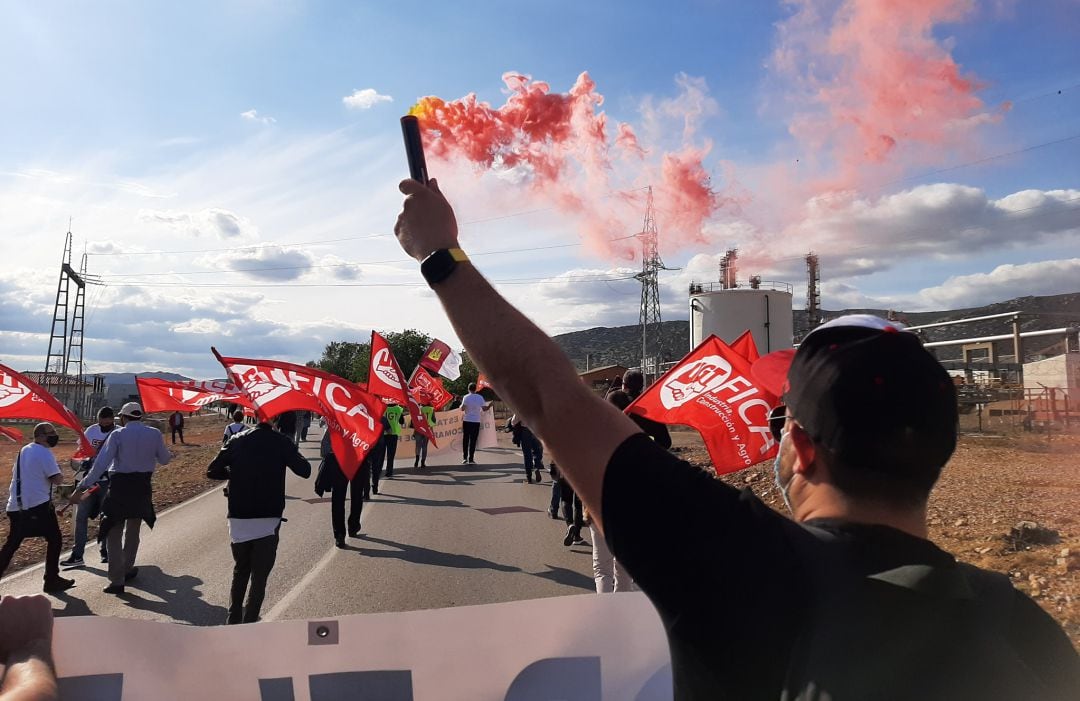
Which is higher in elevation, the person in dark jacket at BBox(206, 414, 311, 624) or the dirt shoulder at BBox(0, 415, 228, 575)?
the person in dark jacket at BBox(206, 414, 311, 624)

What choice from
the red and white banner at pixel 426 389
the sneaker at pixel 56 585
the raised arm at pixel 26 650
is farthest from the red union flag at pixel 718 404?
the red and white banner at pixel 426 389

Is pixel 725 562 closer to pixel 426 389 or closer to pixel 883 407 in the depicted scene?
pixel 883 407

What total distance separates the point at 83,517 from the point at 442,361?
10.8m

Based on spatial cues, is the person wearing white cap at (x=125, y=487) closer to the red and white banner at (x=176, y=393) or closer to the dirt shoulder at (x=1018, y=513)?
the red and white banner at (x=176, y=393)

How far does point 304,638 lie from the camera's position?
237 centimetres

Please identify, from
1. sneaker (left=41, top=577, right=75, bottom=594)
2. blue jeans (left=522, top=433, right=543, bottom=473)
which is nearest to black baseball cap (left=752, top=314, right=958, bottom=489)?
sneaker (left=41, top=577, right=75, bottom=594)

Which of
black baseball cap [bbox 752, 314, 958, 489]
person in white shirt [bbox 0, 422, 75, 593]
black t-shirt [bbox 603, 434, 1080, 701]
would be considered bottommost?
person in white shirt [bbox 0, 422, 75, 593]

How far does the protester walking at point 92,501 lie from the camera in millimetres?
9602

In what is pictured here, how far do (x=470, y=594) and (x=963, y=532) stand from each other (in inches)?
248

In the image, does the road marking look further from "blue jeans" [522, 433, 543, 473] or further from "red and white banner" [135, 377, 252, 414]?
"blue jeans" [522, 433, 543, 473]

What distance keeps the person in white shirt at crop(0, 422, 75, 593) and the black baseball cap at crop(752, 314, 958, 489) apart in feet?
30.0

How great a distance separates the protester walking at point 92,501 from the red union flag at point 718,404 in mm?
7034

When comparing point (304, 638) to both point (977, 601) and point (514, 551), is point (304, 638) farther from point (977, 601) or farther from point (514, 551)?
point (514, 551)

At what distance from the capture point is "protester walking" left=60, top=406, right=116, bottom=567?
9.60m
